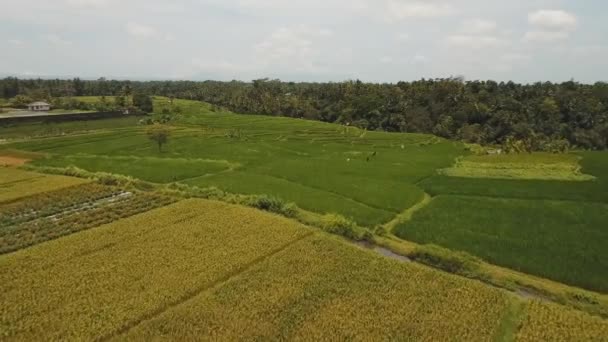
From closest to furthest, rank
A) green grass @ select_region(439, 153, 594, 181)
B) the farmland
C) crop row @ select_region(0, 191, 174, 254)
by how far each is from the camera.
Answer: the farmland
crop row @ select_region(0, 191, 174, 254)
green grass @ select_region(439, 153, 594, 181)

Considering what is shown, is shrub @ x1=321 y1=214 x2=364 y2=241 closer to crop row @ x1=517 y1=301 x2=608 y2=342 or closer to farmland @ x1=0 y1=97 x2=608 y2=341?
farmland @ x1=0 y1=97 x2=608 y2=341

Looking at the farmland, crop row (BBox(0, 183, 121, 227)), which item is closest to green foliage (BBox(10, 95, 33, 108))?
the farmland

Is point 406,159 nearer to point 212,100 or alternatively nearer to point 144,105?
point 144,105

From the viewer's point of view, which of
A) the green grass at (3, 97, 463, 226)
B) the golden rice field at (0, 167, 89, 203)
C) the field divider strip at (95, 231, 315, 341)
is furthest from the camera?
the green grass at (3, 97, 463, 226)

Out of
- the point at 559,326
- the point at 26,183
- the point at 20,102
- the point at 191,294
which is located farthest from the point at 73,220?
the point at 20,102

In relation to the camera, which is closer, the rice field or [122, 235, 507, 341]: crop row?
[122, 235, 507, 341]: crop row

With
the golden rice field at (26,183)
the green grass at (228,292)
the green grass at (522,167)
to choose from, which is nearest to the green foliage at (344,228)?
the green grass at (228,292)

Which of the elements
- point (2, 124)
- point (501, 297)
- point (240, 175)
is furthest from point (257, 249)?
point (2, 124)
